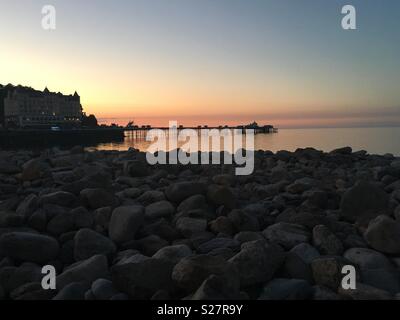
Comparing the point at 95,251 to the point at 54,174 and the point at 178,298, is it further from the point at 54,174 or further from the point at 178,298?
the point at 54,174

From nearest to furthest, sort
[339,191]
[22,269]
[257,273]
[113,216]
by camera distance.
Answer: [257,273]
[22,269]
[113,216]
[339,191]

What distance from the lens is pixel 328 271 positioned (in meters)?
3.80

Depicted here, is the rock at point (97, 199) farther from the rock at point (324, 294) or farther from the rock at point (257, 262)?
the rock at point (324, 294)

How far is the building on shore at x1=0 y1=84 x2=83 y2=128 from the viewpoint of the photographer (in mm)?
101812

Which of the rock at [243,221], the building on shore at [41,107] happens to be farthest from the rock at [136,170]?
the building on shore at [41,107]

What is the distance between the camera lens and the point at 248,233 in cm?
469

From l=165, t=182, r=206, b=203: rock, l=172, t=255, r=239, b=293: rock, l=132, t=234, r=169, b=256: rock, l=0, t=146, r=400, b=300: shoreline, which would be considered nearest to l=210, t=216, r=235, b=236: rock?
l=0, t=146, r=400, b=300: shoreline

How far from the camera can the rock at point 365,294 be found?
11.3 feet

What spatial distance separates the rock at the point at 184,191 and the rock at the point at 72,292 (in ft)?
8.25

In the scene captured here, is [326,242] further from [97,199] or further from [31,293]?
[97,199]
